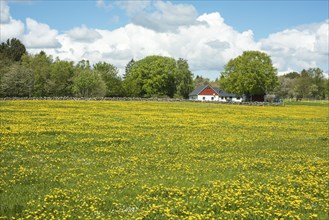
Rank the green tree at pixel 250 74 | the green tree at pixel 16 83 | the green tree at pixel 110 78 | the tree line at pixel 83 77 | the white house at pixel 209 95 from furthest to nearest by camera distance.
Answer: the white house at pixel 209 95 < the green tree at pixel 110 78 < the green tree at pixel 250 74 < the tree line at pixel 83 77 < the green tree at pixel 16 83

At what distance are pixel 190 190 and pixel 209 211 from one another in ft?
7.89

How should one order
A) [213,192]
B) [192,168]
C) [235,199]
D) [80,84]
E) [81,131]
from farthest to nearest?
1. [80,84]
2. [81,131]
3. [192,168]
4. [213,192]
5. [235,199]

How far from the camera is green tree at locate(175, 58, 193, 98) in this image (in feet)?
492

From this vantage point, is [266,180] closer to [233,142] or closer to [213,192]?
[213,192]

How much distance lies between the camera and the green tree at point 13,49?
140 m

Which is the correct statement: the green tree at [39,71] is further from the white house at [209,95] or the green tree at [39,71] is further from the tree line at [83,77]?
the white house at [209,95]

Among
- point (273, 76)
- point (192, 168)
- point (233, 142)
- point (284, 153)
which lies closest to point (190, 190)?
point (192, 168)

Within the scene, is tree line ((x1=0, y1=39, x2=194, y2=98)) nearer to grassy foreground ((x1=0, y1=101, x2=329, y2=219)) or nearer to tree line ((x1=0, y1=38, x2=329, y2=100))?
tree line ((x1=0, y1=38, x2=329, y2=100))

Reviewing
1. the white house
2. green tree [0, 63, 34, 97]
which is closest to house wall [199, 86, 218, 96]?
the white house

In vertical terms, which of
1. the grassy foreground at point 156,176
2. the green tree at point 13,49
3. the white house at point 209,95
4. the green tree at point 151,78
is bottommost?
the grassy foreground at point 156,176

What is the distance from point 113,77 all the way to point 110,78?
6.41 feet

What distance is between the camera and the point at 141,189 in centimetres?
1432

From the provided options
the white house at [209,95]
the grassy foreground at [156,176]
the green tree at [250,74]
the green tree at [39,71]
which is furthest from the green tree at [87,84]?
the grassy foreground at [156,176]

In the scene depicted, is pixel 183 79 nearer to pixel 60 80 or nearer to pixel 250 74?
pixel 250 74
